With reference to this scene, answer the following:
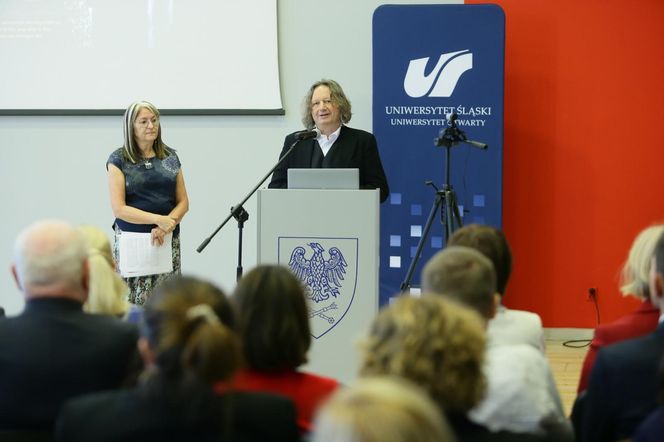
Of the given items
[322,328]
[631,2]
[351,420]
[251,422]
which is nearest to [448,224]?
[322,328]

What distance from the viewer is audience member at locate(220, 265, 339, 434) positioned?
1940mm

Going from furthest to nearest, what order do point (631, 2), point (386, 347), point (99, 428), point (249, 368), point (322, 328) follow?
point (631, 2) < point (322, 328) < point (249, 368) < point (99, 428) < point (386, 347)

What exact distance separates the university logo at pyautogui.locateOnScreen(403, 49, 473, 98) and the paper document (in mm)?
1939

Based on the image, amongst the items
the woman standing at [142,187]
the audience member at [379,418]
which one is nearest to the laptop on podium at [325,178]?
the woman standing at [142,187]

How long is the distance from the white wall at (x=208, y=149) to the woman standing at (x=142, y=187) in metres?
1.57

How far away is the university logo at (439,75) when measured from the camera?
5812 mm

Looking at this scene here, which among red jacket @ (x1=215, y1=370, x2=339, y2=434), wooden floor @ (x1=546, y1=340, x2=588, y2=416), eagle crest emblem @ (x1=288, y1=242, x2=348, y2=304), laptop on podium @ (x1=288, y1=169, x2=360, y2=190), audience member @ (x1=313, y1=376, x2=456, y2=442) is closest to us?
audience member @ (x1=313, y1=376, x2=456, y2=442)

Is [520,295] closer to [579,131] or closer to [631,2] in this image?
[579,131]

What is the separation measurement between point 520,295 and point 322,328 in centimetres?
270

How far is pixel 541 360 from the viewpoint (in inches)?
81.7

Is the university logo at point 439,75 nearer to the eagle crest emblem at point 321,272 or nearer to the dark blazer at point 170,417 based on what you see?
the eagle crest emblem at point 321,272

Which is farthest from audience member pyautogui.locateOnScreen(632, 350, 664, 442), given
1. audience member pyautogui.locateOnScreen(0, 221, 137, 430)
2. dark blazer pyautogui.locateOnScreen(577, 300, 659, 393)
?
audience member pyautogui.locateOnScreen(0, 221, 137, 430)

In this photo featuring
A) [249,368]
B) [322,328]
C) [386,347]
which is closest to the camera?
[386,347]

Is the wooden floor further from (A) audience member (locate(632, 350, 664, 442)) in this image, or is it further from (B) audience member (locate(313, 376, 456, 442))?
(B) audience member (locate(313, 376, 456, 442))
